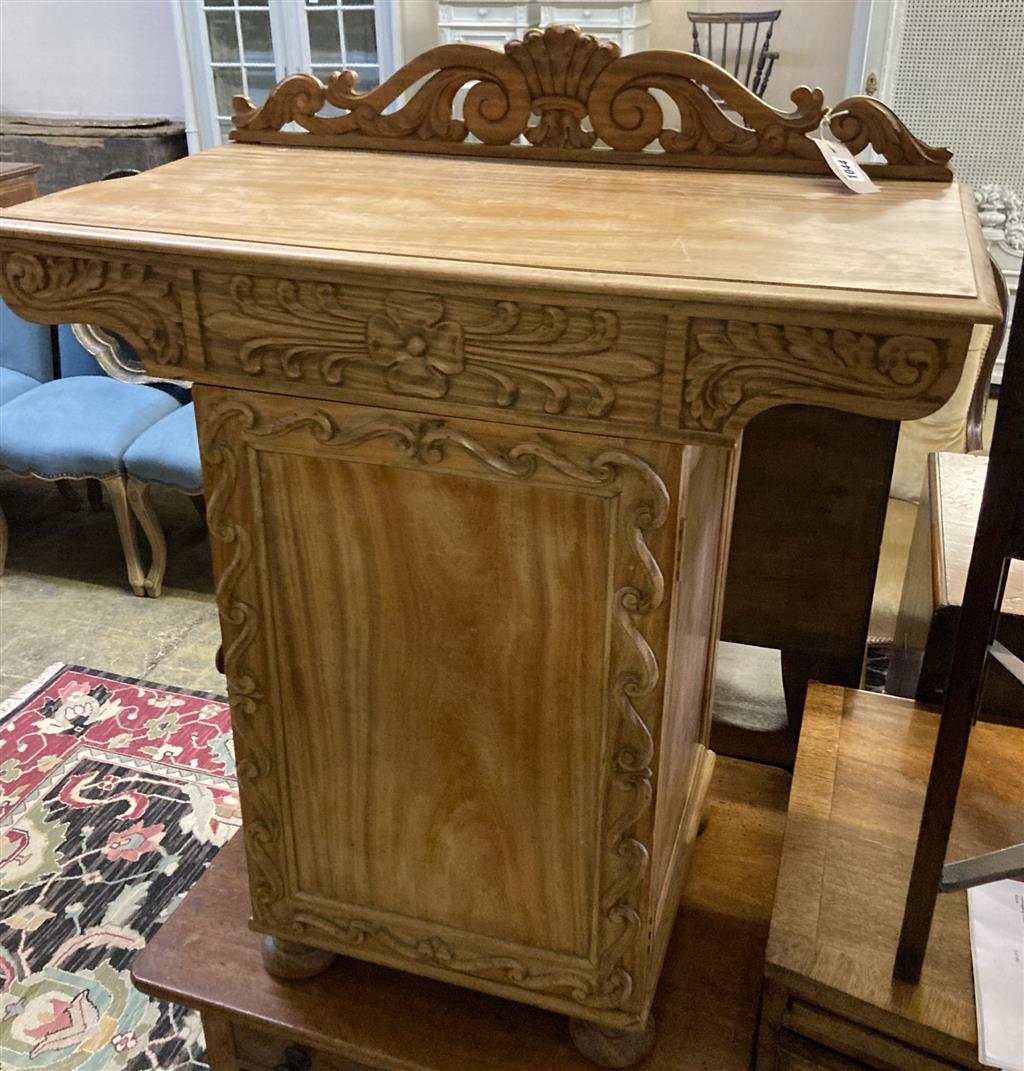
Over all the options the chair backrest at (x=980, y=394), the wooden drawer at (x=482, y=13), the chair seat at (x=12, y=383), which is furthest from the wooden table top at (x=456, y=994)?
the wooden drawer at (x=482, y=13)

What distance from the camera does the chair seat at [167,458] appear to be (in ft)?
8.61

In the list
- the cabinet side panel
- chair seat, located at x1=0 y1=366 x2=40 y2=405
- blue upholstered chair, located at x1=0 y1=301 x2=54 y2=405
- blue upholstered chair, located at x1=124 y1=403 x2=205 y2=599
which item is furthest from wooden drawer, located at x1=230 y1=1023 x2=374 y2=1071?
blue upholstered chair, located at x1=0 y1=301 x2=54 y2=405

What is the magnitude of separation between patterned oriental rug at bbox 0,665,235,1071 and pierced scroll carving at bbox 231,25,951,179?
1.33 metres

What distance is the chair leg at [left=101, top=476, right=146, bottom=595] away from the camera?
2713mm

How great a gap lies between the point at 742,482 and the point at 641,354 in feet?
2.23

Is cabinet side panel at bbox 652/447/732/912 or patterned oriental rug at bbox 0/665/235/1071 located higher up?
cabinet side panel at bbox 652/447/732/912

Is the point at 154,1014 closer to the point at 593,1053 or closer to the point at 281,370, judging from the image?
the point at 593,1053

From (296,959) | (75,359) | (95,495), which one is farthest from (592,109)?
(95,495)

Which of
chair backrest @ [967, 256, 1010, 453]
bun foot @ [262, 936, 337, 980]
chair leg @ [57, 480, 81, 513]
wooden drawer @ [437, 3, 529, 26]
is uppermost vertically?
wooden drawer @ [437, 3, 529, 26]

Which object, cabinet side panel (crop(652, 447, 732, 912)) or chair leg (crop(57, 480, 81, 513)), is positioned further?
chair leg (crop(57, 480, 81, 513))

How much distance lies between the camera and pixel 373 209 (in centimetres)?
90

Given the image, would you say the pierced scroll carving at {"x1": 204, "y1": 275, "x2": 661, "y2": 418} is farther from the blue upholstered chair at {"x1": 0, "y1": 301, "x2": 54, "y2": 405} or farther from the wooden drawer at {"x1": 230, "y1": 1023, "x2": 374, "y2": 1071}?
the blue upholstered chair at {"x1": 0, "y1": 301, "x2": 54, "y2": 405}

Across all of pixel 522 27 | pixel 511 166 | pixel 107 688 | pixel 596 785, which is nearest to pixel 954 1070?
pixel 596 785

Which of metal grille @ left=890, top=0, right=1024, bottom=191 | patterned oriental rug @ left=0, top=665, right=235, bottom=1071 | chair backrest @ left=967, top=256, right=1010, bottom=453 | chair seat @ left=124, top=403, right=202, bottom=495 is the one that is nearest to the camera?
patterned oriental rug @ left=0, top=665, right=235, bottom=1071
